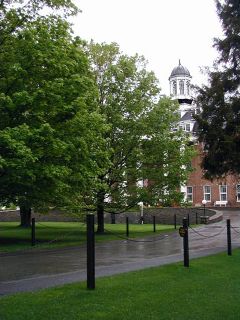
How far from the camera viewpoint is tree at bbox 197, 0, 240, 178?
19.8 m

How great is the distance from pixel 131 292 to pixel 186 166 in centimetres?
2119

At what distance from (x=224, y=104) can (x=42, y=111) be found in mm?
7449

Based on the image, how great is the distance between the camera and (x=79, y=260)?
1544 centimetres

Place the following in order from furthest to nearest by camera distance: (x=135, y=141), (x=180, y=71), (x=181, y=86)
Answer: (x=180, y=71) → (x=181, y=86) → (x=135, y=141)

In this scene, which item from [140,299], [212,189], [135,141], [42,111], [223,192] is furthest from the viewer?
[212,189]

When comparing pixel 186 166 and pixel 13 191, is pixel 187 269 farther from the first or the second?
pixel 186 166

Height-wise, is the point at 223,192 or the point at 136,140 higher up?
the point at 136,140

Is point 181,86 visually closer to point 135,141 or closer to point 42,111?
point 135,141

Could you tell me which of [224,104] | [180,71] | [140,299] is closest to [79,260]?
[140,299]

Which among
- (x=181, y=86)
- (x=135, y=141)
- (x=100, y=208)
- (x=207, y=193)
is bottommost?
(x=100, y=208)

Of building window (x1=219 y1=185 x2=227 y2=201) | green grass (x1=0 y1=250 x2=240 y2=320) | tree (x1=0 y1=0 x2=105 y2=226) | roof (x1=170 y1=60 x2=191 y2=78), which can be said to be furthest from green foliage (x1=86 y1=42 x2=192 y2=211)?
roof (x1=170 y1=60 x2=191 y2=78)

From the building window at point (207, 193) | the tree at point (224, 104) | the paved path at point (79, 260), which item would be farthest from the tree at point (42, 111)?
the building window at point (207, 193)

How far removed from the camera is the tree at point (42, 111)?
57.0 feet

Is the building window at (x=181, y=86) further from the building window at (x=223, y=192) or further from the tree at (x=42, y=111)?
the tree at (x=42, y=111)
